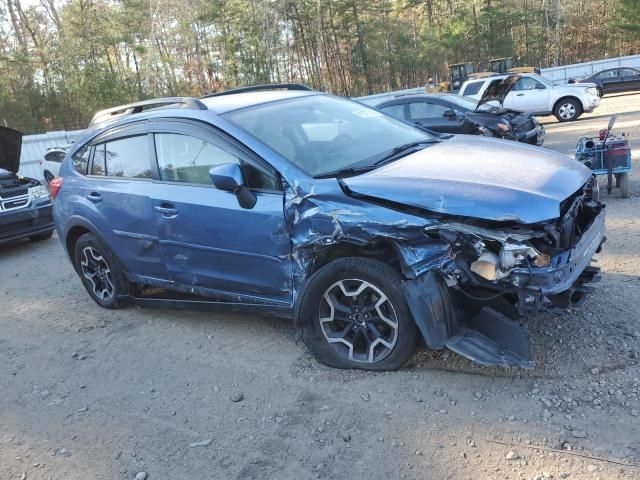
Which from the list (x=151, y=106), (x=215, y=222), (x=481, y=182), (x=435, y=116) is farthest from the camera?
(x=435, y=116)

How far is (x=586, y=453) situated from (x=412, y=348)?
3.51ft

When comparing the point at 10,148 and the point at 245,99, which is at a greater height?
the point at 10,148

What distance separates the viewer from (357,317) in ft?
11.2

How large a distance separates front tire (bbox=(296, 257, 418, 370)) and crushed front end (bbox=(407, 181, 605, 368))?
192 millimetres

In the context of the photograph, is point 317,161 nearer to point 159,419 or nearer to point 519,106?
point 159,419

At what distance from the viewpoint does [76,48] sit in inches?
1252

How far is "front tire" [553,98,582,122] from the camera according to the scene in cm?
1630

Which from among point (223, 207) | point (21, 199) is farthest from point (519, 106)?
point (223, 207)

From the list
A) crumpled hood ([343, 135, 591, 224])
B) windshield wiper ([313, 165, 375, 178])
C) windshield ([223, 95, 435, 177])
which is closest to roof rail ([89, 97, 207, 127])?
windshield ([223, 95, 435, 177])

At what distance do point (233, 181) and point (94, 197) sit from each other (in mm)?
1958

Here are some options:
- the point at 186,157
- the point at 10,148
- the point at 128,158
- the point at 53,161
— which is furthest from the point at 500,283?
the point at 53,161

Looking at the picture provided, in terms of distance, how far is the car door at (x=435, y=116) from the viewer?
10688mm

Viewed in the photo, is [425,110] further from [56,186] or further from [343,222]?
[343,222]

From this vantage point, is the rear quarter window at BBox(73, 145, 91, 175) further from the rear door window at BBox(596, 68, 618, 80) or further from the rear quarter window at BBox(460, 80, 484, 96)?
the rear door window at BBox(596, 68, 618, 80)
